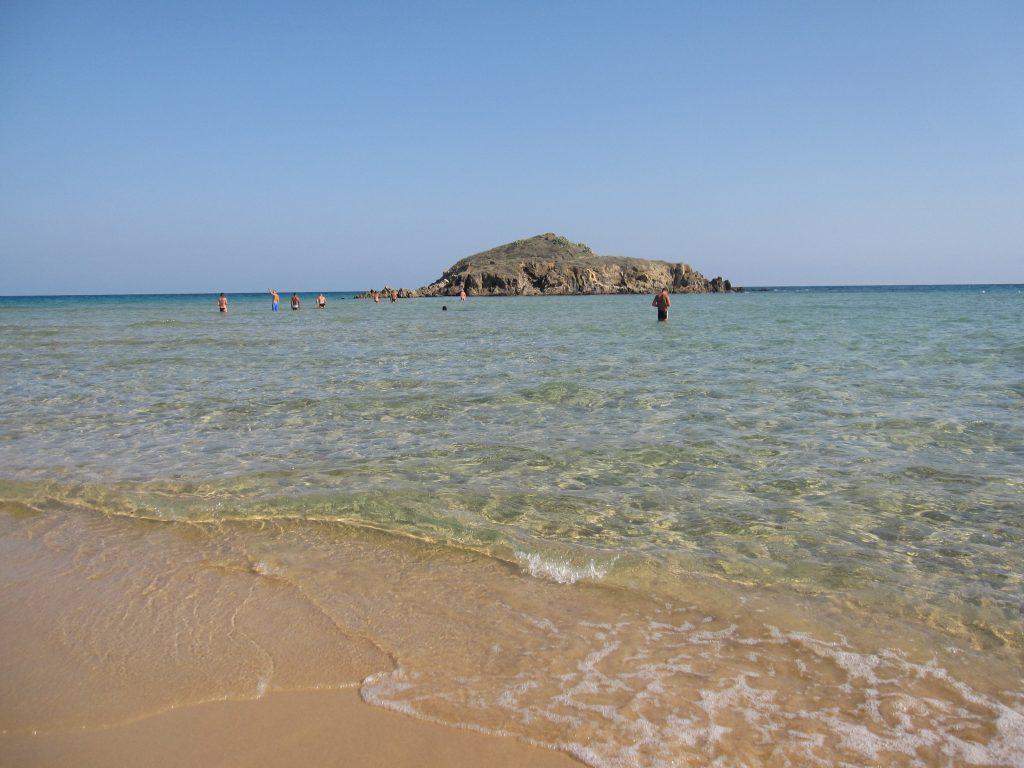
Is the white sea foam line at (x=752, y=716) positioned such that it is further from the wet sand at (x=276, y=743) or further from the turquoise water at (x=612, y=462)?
the turquoise water at (x=612, y=462)

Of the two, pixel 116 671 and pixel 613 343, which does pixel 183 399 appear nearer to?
pixel 116 671

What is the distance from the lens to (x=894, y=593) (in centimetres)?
407

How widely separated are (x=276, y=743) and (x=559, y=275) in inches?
4309

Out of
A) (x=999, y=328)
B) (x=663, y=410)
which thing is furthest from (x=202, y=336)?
(x=999, y=328)

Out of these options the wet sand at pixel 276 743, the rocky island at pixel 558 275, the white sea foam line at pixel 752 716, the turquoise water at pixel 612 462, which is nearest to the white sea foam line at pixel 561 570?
the turquoise water at pixel 612 462

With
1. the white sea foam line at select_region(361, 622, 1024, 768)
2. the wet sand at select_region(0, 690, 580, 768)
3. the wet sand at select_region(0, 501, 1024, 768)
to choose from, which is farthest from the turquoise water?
the wet sand at select_region(0, 690, 580, 768)

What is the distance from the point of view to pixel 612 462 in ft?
22.9

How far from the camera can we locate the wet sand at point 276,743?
2.63m

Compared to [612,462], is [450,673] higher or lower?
lower

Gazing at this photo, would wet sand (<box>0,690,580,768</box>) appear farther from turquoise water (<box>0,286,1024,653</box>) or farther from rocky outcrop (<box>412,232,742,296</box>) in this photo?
rocky outcrop (<box>412,232,742,296</box>)

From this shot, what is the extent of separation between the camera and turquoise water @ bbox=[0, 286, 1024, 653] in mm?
4582

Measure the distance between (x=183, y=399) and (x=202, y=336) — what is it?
16.9 metres

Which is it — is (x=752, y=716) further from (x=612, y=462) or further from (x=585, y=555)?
(x=612, y=462)

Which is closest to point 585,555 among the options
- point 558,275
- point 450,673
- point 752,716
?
point 450,673
